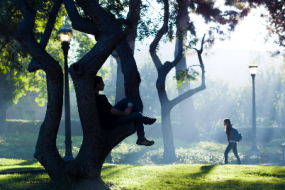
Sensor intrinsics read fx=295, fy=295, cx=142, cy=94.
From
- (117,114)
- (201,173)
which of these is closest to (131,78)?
(117,114)

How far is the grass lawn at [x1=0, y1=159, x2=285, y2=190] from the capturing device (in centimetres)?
631

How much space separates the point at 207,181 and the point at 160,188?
153cm

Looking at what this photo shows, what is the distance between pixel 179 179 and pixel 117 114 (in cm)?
279

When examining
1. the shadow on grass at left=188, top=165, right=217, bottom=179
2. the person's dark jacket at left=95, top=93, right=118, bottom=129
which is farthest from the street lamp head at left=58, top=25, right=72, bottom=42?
the shadow on grass at left=188, top=165, right=217, bottom=179

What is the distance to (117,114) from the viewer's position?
557cm

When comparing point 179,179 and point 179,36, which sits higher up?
point 179,36

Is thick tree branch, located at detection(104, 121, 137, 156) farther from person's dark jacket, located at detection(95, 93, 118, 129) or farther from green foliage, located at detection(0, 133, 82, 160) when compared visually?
green foliage, located at detection(0, 133, 82, 160)

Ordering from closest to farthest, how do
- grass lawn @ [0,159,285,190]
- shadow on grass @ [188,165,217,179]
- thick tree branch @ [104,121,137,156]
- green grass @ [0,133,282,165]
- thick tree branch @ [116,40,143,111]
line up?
thick tree branch @ [104,121,137,156] < thick tree branch @ [116,40,143,111] < grass lawn @ [0,159,285,190] < shadow on grass @ [188,165,217,179] < green grass @ [0,133,282,165]

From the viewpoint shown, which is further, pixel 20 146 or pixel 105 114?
pixel 20 146

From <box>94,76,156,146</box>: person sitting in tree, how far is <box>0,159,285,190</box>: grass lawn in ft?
4.33

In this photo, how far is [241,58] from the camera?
192500mm

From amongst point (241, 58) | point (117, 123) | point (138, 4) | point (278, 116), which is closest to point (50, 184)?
point (117, 123)

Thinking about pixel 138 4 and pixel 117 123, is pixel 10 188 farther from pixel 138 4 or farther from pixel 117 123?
pixel 138 4

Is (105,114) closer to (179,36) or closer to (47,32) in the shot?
(47,32)
